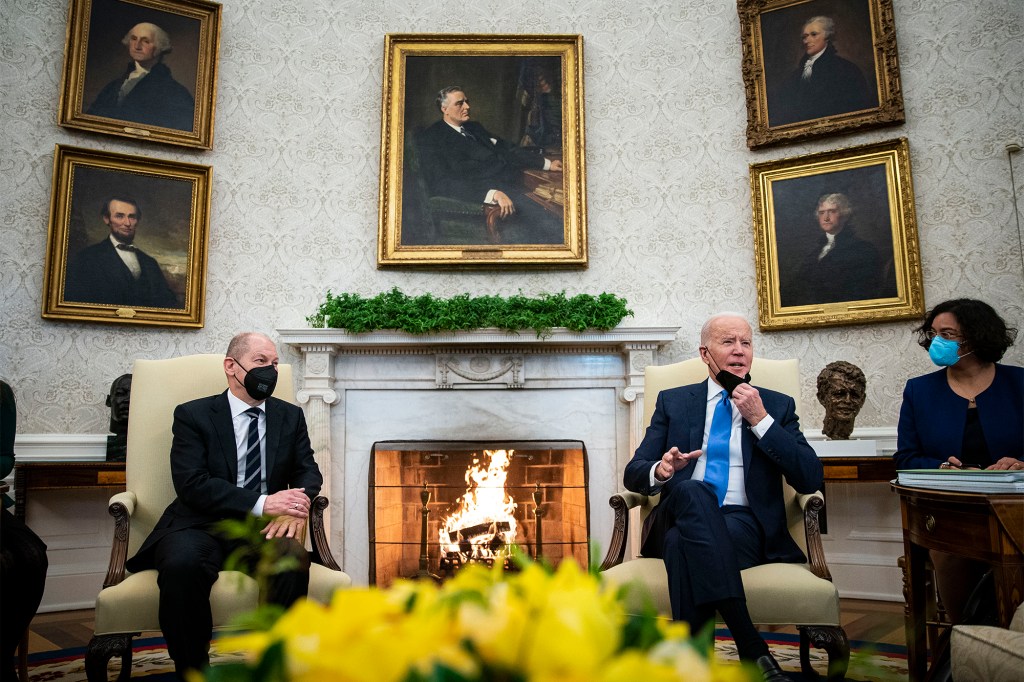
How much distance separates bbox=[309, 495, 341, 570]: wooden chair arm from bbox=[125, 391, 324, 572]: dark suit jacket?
5 cm

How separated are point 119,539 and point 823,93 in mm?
4980

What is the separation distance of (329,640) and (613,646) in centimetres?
24

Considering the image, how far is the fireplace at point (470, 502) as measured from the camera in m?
4.79

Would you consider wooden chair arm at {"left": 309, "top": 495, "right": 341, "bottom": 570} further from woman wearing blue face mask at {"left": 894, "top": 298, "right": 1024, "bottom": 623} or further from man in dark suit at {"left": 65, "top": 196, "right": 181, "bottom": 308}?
man in dark suit at {"left": 65, "top": 196, "right": 181, "bottom": 308}

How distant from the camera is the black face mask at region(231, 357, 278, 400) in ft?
9.81

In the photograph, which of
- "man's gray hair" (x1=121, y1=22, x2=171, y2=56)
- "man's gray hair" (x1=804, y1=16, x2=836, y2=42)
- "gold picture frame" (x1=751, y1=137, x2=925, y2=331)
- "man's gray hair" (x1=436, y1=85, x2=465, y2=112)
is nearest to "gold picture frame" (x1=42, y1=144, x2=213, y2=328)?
"man's gray hair" (x1=121, y1=22, x2=171, y2=56)

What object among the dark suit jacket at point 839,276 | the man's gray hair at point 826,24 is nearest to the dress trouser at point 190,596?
the dark suit jacket at point 839,276

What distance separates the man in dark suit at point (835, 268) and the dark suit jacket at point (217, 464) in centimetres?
343

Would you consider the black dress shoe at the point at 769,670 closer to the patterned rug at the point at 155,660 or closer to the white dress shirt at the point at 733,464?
the white dress shirt at the point at 733,464

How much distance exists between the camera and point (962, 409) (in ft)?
9.89

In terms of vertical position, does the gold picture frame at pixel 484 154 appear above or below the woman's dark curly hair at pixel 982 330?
above

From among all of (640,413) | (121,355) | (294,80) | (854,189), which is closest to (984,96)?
(854,189)

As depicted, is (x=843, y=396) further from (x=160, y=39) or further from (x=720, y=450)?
(x=160, y=39)

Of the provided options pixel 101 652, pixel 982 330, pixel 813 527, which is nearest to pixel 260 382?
pixel 101 652
